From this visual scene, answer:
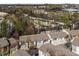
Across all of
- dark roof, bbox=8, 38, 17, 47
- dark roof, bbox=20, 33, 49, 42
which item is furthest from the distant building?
dark roof, bbox=8, 38, 17, 47

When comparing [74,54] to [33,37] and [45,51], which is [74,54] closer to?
[45,51]

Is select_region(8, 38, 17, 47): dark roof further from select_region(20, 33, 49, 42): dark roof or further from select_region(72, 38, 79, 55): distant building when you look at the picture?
select_region(72, 38, 79, 55): distant building

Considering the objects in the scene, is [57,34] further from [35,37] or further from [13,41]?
[13,41]

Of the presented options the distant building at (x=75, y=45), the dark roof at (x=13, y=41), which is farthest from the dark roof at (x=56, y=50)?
the dark roof at (x=13, y=41)

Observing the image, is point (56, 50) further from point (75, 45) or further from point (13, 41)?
point (13, 41)

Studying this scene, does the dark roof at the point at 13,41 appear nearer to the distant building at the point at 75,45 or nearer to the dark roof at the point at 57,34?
the dark roof at the point at 57,34

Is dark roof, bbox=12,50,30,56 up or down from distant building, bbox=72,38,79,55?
down

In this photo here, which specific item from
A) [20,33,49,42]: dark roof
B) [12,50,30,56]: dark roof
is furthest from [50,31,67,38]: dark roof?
[12,50,30,56]: dark roof

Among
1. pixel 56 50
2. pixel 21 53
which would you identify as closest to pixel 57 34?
pixel 56 50

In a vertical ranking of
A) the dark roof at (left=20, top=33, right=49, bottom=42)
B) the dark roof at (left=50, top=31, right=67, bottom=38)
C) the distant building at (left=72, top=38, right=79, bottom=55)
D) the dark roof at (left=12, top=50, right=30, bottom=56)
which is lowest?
the dark roof at (left=12, top=50, right=30, bottom=56)

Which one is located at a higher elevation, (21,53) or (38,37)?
(38,37)
